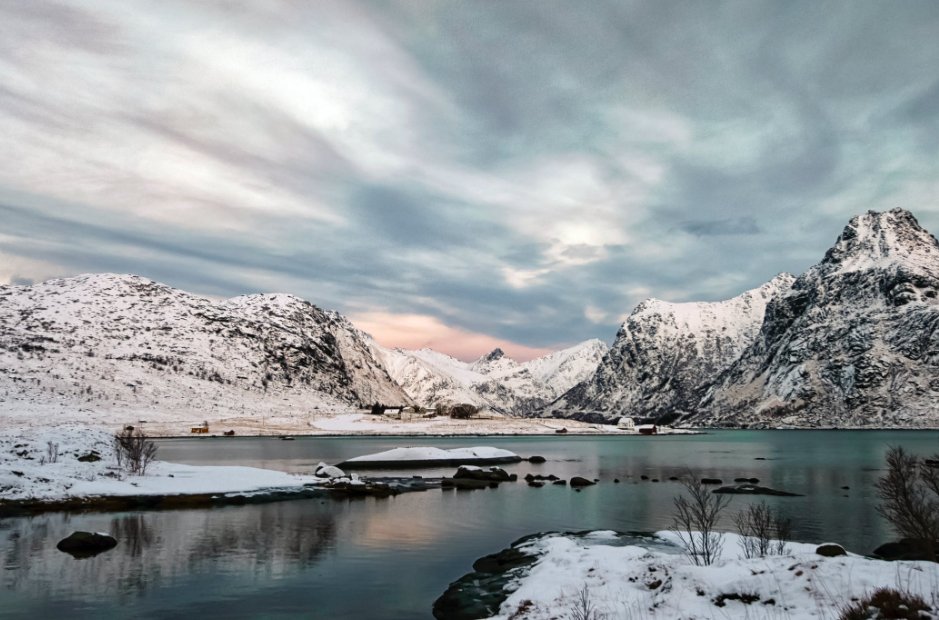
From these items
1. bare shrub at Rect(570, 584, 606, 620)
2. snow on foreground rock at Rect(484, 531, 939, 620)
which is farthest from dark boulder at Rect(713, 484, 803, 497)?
bare shrub at Rect(570, 584, 606, 620)

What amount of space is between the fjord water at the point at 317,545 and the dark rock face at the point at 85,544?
839 millimetres

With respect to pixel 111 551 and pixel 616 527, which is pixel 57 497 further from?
pixel 616 527

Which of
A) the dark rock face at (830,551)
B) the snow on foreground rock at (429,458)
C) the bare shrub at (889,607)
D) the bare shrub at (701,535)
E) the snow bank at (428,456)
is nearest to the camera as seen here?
the bare shrub at (889,607)

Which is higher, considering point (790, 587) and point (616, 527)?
point (790, 587)

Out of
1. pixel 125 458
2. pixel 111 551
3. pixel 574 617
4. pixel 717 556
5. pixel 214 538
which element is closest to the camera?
pixel 574 617

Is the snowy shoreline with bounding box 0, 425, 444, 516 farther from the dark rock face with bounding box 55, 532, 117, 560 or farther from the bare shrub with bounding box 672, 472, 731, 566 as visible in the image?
the bare shrub with bounding box 672, 472, 731, 566

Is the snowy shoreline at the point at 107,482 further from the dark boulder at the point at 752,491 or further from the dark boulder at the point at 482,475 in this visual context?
the dark boulder at the point at 752,491

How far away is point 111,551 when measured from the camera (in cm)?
3077

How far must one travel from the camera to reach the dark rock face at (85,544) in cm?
3033

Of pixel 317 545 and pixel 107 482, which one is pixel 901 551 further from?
pixel 107 482

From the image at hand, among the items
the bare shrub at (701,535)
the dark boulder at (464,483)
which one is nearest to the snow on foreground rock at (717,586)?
the bare shrub at (701,535)

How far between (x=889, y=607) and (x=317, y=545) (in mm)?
28111

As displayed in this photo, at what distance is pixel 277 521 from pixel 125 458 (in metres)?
26.9

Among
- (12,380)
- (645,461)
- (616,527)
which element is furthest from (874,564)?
(12,380)
